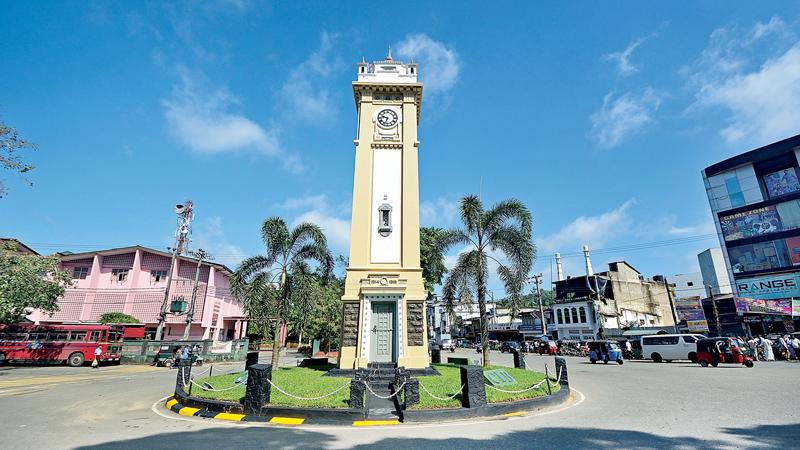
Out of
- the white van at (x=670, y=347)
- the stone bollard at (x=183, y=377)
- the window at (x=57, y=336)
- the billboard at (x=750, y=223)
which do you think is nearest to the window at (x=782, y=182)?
the billboard at (x=750, y=223)

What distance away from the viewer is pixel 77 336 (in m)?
25.5

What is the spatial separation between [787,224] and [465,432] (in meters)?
55.6

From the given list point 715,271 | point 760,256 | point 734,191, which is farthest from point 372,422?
point 715,271

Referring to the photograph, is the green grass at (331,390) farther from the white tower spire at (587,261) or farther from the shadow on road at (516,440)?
the white tower spire at (587,261)

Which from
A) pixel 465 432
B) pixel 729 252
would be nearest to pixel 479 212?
pixel 465 432

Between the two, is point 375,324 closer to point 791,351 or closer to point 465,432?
point 465,432

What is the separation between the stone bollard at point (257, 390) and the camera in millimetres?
9094

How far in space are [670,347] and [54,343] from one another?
1595 inches

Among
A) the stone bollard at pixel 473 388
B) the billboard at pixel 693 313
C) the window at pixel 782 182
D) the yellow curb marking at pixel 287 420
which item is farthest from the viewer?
the window at pixel 782 182

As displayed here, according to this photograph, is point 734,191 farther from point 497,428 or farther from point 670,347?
point 497,428

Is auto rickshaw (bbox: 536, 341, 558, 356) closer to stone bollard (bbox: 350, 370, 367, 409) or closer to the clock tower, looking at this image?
the clock tower

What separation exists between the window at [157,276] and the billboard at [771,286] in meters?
61.4

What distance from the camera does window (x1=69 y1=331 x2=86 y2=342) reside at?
999 inches

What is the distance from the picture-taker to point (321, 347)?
40.3m
